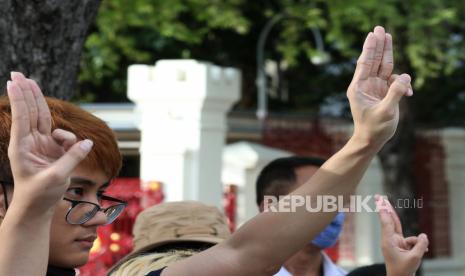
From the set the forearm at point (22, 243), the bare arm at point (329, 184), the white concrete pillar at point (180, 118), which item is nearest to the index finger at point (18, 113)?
the forearm at point (22, 243)

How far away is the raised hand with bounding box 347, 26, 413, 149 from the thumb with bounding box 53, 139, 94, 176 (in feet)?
1.95

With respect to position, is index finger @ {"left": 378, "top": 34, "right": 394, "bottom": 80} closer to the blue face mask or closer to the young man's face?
→ the young man's face

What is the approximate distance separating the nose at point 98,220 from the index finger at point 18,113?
455 millimetres

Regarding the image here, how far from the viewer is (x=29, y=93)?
172cm

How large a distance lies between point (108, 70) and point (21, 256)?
493 inches

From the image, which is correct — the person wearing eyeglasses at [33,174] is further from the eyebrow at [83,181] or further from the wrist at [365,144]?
the wrist at [365,144]

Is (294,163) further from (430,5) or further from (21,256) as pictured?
(430,5)

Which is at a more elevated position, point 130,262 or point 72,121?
point 72,121

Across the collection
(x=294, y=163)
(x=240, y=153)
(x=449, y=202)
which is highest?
(x=294, y=163)

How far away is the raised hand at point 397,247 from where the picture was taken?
2.63 metres

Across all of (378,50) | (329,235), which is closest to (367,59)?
(378,50)

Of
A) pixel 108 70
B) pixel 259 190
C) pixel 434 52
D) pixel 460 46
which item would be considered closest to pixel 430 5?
pixel 434 52

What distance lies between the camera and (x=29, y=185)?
5.54 ft

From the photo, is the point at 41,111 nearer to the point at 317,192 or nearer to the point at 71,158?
the point at 71,158
